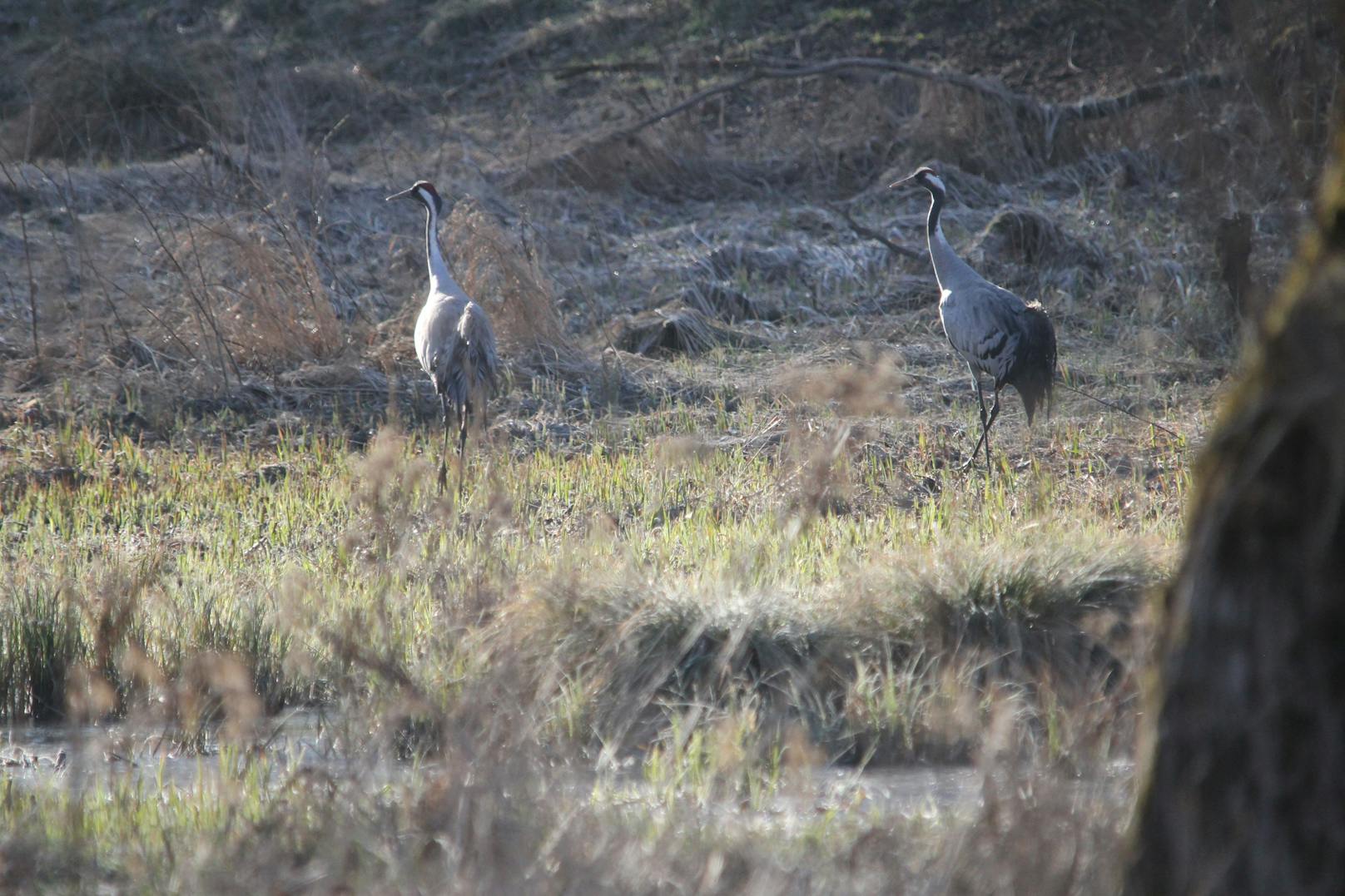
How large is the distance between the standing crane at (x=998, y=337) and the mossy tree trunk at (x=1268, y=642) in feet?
19.2

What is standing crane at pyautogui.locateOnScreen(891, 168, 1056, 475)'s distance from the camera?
27.8 ft

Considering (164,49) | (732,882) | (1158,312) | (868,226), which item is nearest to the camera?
(732,882)

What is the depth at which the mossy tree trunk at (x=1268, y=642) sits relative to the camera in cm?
222

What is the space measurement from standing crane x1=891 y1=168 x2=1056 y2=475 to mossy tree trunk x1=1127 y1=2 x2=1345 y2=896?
5.86 metres

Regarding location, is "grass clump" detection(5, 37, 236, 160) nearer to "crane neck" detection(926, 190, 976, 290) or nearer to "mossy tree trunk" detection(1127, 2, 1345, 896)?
"crane neck" detection(926, 190, 976, 290)

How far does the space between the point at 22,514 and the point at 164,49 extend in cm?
1196

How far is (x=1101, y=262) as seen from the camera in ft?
42.4

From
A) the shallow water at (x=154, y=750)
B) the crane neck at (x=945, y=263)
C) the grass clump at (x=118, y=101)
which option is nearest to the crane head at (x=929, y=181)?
the crane neck at (x=945, y=263)

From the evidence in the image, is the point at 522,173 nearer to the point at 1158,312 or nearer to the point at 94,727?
the point at 1158,312

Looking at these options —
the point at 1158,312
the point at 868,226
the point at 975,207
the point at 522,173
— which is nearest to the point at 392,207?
the point at 522,173

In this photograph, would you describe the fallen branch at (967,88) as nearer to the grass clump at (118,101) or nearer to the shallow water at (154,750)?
the grass clump at (118,101)

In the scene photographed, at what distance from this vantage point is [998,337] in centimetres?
852

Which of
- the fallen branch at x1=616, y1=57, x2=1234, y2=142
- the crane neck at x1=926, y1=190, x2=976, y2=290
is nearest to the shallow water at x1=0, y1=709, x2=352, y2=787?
the crane neck at x1=926, y1=190, x2=976, y2=290

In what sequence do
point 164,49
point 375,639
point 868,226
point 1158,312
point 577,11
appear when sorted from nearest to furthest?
point 375,639
point 1158,312
point 868,226
point 164,49
point 577,11
